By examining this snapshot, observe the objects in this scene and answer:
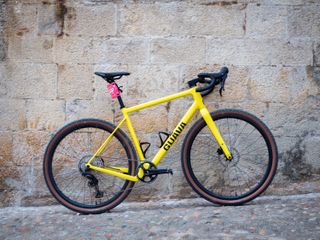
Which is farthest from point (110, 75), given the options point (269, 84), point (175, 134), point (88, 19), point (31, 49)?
point (269, 84)

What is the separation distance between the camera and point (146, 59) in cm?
457

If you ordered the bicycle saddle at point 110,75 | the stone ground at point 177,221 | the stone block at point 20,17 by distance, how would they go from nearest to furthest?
1. the stone ground at point 177,221
2. the bicycle saddle at point 110,75
3. the stone block at point 20,17

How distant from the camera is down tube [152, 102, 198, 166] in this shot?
4.29m

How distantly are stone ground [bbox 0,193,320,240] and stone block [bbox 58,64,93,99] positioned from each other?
1.17m

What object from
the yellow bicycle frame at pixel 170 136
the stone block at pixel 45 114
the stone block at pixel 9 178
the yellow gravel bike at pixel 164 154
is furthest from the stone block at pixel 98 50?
the stone block at pixel 9 178

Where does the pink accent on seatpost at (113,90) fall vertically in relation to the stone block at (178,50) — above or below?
below

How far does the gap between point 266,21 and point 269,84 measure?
64 centimetres

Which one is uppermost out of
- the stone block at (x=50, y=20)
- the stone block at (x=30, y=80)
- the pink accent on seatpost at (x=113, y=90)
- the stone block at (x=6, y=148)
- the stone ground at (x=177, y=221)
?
the stone block at (x=50, y=20)

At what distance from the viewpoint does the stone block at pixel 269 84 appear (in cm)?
462

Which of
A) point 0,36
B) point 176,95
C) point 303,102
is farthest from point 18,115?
point 303,102

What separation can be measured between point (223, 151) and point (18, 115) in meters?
2.07

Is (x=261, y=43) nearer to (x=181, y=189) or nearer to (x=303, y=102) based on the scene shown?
(x=303, y=102)

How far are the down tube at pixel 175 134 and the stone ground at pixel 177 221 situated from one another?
512 mm

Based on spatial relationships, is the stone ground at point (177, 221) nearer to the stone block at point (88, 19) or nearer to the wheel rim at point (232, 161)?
the wheel rim at point (232, 161)
